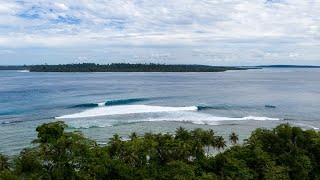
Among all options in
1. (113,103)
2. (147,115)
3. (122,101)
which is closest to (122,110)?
(147,115)

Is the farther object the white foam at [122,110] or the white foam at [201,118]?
the white foam at [122,110]

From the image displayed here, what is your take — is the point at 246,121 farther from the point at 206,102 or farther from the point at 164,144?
the point at 164,144

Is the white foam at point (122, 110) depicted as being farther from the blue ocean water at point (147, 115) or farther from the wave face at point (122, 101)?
the wave face at point (122, 101)

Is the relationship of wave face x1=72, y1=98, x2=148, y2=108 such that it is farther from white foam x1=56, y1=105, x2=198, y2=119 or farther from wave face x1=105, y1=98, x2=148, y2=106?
white foam x1=56, y1=105, x2=198, y2=119

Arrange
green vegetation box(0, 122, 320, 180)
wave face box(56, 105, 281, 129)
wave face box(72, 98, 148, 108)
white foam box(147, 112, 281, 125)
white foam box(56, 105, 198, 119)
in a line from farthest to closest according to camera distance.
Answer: wave face box(72, 98, 148, 108), white foam box(56, 105, 198, 119), white foam box(147, 112, 281, 125), wave face box(56, 105, 281, 129), green vegetation box(0, 122, 320, 180)

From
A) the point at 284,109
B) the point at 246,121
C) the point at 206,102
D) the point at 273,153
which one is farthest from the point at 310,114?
the point at 273,153

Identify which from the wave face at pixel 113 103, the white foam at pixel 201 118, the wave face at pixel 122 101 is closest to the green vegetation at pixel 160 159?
the white foam at pixel 201 118

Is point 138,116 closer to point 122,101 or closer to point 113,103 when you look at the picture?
point 113,103

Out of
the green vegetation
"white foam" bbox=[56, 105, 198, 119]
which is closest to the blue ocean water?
"white foam" bbox=[56, 105, 198, 119]
